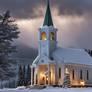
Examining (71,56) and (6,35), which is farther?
(71,56)

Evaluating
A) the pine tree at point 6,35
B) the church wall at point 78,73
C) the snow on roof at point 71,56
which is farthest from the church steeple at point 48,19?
the pine tree at point 6,35

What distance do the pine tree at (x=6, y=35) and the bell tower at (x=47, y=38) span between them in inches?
1217

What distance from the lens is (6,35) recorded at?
28.6 m

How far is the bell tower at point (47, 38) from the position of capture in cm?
6041

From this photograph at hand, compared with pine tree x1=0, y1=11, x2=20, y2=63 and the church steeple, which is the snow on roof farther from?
pine tree x1=0, y1=11, x2=20, y2=63

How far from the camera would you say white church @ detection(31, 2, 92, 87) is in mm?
57969

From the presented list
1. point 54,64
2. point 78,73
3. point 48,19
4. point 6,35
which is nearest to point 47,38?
point 48,19

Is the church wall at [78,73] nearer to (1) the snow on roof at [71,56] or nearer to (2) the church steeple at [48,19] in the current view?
(1) the snow on roof at [71,56]

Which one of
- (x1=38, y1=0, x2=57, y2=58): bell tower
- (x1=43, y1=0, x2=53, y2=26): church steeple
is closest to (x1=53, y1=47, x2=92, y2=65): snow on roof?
(x1=38, y1=0, x2=57, y2=58): bell tower

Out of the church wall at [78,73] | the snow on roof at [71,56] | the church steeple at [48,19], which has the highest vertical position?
the church steeple at [48,19]

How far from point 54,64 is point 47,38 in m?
5.75

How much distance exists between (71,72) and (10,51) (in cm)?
3142

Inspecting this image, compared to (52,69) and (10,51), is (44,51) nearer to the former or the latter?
(52,69)

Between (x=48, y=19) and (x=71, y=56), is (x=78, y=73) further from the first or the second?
(x=48, y=19)
